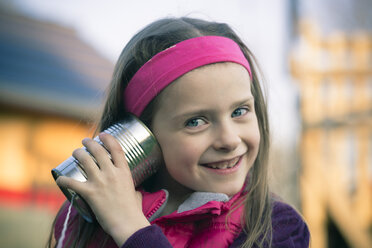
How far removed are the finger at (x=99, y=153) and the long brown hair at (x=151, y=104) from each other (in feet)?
0.67

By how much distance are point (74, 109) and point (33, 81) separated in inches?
42.6

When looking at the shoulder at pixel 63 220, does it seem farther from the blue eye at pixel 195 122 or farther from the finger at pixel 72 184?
the blue eye at pixel 195 122

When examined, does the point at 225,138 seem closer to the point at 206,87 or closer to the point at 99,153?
the point at 206,87

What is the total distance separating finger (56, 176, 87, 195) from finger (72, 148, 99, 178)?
0.14ft

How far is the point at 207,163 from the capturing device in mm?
1263

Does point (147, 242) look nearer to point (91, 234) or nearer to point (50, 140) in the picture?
point (91, 234)

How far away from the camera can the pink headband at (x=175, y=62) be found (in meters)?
1.25

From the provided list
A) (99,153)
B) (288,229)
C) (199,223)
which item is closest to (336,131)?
(288,229)

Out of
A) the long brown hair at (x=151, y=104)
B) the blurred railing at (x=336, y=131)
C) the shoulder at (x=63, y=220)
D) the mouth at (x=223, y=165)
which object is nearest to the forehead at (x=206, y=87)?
the long brown hair at (x=151, y=104)

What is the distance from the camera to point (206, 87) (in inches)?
47.7

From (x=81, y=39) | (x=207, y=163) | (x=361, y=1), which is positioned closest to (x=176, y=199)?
(x=207, y=163)

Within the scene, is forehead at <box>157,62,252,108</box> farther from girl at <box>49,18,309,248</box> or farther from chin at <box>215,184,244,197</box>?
chin at <box>215,184,244,197</box>

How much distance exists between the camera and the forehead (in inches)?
47.7

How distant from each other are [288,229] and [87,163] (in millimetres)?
711
